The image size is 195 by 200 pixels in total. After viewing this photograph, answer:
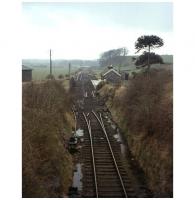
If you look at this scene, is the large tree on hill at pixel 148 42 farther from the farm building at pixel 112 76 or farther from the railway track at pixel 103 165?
the farm building at pixel 112 76

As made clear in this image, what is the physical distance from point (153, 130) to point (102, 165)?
2607mm

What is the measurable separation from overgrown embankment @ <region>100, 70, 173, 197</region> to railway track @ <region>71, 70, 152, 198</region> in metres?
0.77

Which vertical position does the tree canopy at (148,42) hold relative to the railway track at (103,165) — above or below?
above

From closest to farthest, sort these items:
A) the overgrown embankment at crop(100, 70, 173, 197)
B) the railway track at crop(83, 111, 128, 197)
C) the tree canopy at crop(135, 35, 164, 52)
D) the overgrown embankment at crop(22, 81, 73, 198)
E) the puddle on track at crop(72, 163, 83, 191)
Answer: the overgrown embankment at crop(22, 81, 73, 198) < the railway track at crop(83, 111, 128, 197) < the overgrown embankment at crop(100, 70, 173, 197) < the puddle on track at crop(72, 163, 83, 191) < the tree canopy at crop(135, 35, 164, 52)

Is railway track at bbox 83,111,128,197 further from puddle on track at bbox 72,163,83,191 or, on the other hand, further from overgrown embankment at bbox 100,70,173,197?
overgrown embankment at bbox 100,70,173,197

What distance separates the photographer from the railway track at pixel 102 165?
35.6 ft

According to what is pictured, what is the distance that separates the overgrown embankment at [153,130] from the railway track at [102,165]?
2.51 feet

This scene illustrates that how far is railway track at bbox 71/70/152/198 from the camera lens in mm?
10859

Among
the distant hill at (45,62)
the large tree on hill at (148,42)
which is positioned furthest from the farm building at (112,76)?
the large tree on hill at (148,42)

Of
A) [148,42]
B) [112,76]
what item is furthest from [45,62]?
[148,42]

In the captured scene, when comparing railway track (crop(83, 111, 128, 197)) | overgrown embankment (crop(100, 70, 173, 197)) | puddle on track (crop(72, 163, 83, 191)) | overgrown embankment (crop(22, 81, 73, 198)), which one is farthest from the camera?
puddle on track (crop(72, 163, 83, 191))

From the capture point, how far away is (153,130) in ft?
45.9

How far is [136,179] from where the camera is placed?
1209 centimetres

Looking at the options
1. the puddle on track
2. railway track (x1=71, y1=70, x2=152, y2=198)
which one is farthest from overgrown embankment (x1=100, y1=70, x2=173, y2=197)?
the puddle on track
